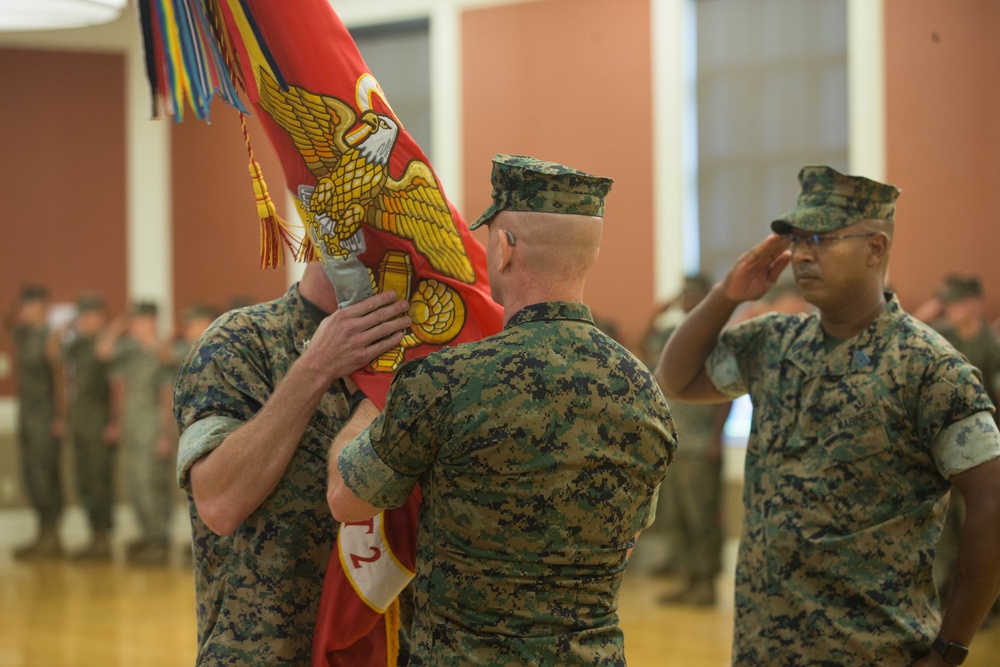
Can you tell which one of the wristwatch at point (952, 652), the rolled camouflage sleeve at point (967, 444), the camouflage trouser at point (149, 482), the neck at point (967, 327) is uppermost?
the rolled camouflage sleeve at point (967, 444)

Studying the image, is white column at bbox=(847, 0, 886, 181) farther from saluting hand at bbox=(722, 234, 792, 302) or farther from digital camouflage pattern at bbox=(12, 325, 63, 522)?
digital camouflage pattern at bbox=(12, 325, 63, 522)

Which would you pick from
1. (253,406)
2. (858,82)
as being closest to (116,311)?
(858,82)

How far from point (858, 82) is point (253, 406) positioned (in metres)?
5.90

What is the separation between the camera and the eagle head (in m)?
1.88

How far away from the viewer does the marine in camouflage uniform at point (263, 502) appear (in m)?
1.81

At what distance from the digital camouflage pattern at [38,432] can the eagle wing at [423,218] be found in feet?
22.4

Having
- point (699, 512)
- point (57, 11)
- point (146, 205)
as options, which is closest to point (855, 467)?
point (699, 512)

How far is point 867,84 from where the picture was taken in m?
6.89

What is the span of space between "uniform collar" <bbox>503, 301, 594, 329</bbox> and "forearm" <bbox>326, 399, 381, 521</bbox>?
0.98 feet

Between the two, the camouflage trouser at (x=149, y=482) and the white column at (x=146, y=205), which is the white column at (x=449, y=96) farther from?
the camouflage trouser at (x=149, y=482)

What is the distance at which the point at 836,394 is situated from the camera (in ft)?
7.78

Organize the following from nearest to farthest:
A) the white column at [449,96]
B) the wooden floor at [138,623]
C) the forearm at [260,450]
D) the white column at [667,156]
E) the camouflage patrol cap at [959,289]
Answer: the forearm at [260,450] → the wooden floor at [138,623] → the camouflage patrol cap at [959,289] → the white column at [667,156] → the white column at [449,96]

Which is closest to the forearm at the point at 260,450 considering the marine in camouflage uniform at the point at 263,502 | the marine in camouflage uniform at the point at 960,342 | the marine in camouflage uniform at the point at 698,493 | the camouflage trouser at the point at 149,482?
the marine in camouflage uniform at the point at 263,502

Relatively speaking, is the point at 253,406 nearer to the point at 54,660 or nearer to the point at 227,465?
the point at 227,465
